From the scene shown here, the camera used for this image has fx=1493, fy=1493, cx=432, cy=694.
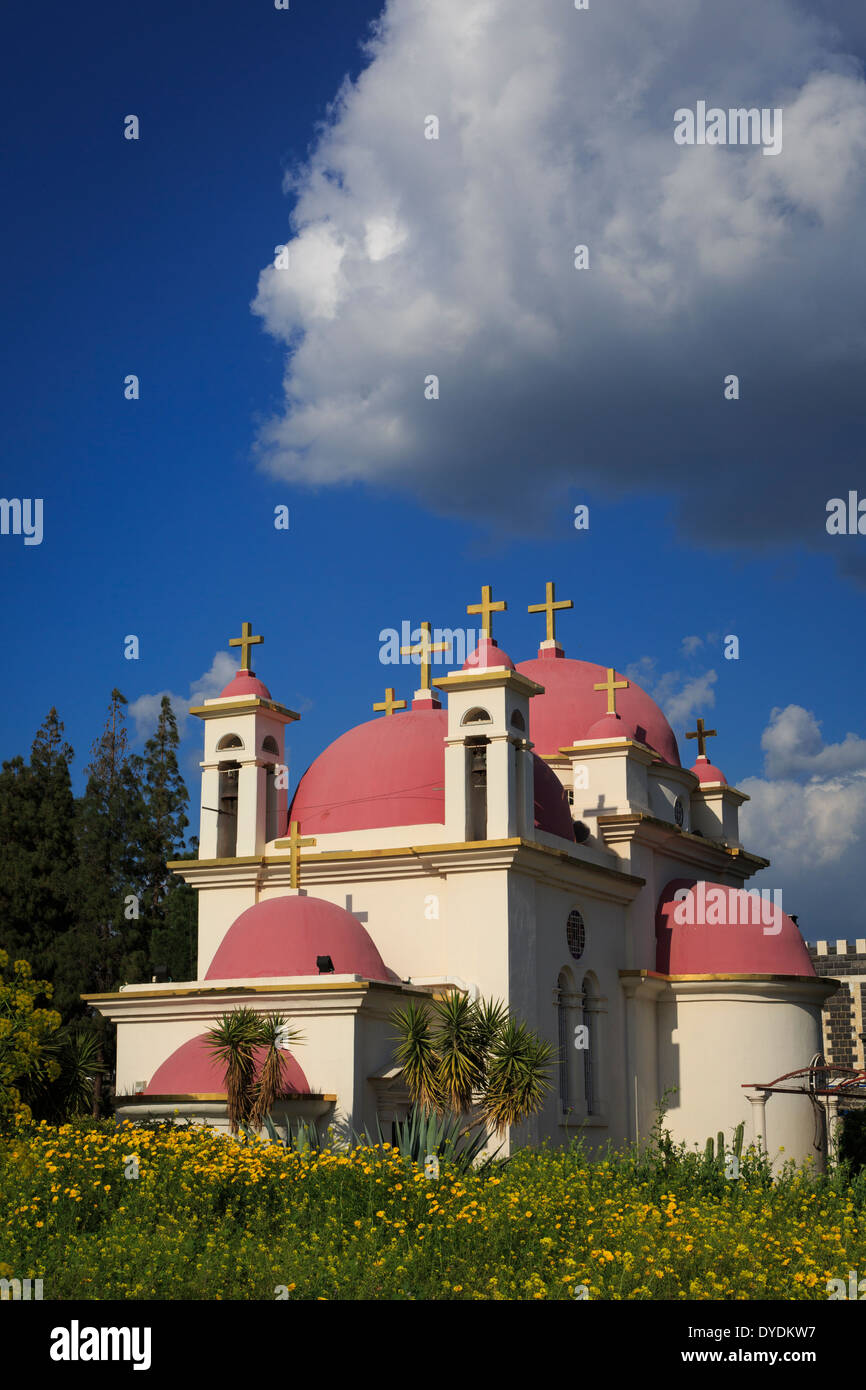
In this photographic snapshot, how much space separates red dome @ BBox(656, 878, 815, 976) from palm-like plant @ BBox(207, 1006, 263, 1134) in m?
10.7

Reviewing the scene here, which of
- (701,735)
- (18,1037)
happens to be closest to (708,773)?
(701,735)

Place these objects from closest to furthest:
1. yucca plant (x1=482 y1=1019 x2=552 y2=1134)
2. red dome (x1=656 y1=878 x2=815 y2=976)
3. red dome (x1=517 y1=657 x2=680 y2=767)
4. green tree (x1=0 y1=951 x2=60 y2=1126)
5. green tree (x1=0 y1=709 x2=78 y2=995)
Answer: green tree (x1=0 y1=951 x2=60 y2=1126) < yucca plant (x1=482 y1=1019 x2=552 y2=1134) < red dome (x1=656 y1=878 x2=815 y2=976) < red dome (x1=517 y1=657 x2=680 y2=767) < green tree (x1=0 y1=709 x2=78 y2=995)

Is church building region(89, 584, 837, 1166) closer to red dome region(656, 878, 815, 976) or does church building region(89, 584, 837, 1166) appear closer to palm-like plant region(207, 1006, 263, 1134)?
red dome region(656, 878, 815, 976)

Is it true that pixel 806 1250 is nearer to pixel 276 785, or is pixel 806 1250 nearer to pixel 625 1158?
pixel 625 1158

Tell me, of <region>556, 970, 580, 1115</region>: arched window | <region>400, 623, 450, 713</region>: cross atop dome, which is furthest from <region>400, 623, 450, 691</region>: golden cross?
<region>556, 970, 580, 1115</region>: arched window

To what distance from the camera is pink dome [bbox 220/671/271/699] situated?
26.5m

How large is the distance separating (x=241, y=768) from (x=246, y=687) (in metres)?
1.54

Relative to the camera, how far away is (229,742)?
26.5 m

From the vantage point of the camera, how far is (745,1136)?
25.3 meters
